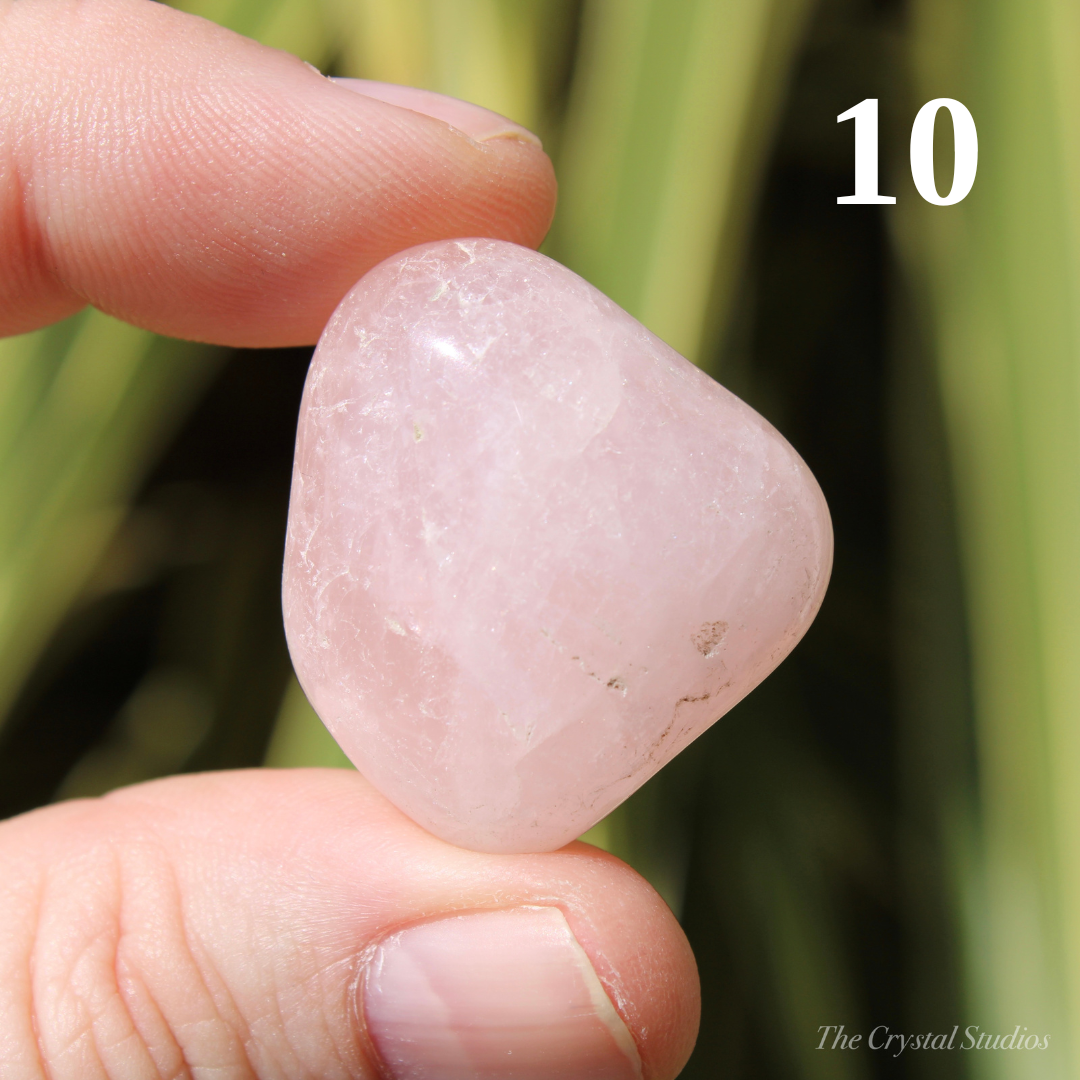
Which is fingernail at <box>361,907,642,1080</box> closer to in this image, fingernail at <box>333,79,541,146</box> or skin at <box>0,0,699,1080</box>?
skin at <box>0,0,699,1080</box>

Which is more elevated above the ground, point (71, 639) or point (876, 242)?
point (876, 242)

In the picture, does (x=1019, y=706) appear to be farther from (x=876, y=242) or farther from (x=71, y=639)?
(x=71, y=639)

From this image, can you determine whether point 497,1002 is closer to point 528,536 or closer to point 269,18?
point 528,536

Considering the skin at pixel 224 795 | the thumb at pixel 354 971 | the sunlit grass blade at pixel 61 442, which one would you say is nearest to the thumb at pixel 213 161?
the skin at pixel 224 795

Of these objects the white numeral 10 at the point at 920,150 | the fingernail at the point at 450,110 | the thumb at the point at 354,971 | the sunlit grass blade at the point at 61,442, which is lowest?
the thumb at the point at 354,971

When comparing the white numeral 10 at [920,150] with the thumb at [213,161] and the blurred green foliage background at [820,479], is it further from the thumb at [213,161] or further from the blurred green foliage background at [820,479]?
the thumb at [213,161]

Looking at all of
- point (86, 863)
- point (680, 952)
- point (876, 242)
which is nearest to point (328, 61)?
point (876, 242)
